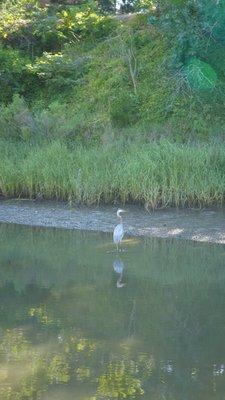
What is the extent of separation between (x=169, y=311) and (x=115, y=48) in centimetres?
1521

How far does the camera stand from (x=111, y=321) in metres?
7.79

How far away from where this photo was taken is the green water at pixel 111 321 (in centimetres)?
612

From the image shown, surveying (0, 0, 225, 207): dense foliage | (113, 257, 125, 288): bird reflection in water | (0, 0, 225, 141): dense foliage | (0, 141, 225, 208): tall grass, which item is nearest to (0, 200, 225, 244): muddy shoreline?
(0, 141, 225, 208): tall grass

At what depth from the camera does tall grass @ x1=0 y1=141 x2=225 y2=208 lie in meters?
14.1

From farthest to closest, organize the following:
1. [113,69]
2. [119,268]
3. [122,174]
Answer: [113,69] → [122,174] → [119,268]

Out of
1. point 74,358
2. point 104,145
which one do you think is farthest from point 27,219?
point 74,358

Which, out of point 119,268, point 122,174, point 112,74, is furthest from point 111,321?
point 112,74

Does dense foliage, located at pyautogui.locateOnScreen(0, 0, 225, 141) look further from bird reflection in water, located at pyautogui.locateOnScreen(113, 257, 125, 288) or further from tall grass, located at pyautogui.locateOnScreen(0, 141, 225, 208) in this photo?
bird reflection in water, located at pyautogui.locateOnScreen(113, 257, 125, 288)

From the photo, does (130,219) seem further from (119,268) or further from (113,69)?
(113,69)

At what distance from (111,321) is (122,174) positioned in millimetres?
6759

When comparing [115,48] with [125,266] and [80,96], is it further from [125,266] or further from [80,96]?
[125,266]

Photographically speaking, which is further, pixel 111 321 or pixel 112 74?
pixel 112 74

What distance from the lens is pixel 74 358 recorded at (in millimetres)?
6660

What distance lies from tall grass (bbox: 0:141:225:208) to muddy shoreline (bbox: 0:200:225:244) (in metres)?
0.26
